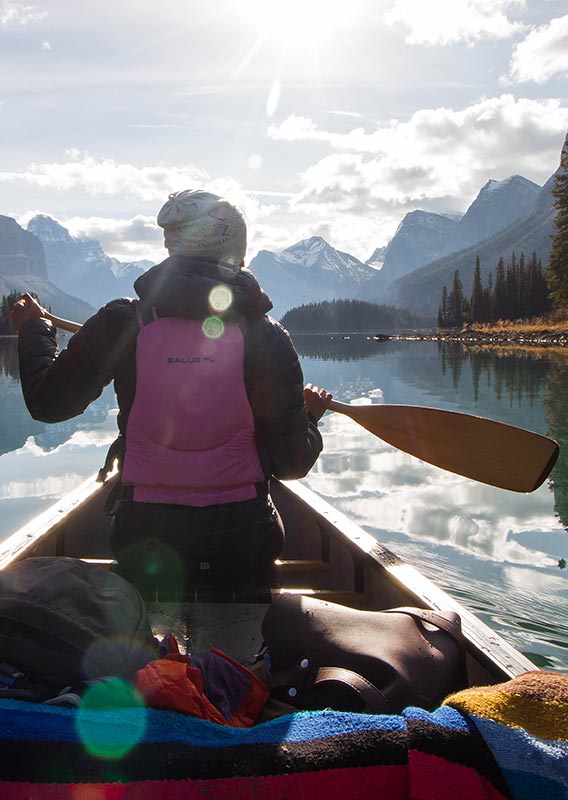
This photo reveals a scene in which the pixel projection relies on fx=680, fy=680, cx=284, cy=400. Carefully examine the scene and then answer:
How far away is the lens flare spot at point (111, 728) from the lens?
1.37 m

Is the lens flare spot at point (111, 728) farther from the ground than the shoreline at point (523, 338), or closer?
closer

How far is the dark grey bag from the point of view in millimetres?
1710

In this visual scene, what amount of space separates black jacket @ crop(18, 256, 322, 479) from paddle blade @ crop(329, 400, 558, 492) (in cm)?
133

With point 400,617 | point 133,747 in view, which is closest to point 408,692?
point 400,617

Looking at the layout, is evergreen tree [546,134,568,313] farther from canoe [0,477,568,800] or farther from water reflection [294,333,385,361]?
canoe [0,477,568,800]

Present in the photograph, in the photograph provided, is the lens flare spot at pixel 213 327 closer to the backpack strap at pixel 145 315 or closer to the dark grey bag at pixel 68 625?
the backpack strap at pixel 145 315

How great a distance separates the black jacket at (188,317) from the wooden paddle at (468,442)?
1161mm

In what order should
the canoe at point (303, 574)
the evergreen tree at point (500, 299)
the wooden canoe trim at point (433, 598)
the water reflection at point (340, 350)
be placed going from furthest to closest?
the evergreen tree at point (500, 299)
the water reflection at point (340, 350)
the canoe at point (303, 574)
the wooden canoe trim at point (433, 598)

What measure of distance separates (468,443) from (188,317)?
2077 millimetres

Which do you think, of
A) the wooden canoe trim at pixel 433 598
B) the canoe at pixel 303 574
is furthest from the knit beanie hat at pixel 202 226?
the wooden canoe trim at pixel 433 598

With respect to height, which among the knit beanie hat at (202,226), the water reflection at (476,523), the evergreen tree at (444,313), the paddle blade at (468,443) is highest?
the evergreen tree at (444,313)

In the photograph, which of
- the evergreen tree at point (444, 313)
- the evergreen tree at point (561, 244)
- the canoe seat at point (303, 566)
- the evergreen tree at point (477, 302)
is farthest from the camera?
the evergreen tree at point (444, 313)

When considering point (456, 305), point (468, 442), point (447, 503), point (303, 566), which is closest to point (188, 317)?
point (468, 442)

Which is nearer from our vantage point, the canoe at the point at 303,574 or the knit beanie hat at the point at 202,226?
the canoe at the point at 303,574
